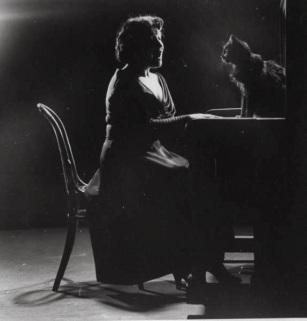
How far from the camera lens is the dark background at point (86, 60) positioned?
4.21m

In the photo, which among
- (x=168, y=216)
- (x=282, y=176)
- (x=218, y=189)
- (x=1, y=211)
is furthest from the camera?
(x=1, y=211)

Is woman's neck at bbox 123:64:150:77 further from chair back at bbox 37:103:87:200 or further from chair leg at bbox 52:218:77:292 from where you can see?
chair leg at bbox 52:218:77:292

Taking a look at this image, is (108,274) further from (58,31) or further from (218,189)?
(58,31)

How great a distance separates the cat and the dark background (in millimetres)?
2081

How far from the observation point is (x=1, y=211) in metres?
4.52

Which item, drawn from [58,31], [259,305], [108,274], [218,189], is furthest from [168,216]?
[58,31]

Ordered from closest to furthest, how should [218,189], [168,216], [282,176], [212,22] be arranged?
[282,176] < [218,189] < [168,216] < [212,22]

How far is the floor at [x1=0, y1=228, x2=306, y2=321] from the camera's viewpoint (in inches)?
A: 84.4

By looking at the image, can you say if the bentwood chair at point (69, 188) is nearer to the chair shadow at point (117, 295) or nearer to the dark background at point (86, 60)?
the chair shadow at point (117, 295)

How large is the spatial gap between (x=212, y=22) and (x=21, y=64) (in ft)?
4.64

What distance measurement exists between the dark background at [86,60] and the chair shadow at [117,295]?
1690 mm

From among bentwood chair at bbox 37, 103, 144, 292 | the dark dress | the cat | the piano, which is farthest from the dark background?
the piano

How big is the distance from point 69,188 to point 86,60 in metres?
1.75

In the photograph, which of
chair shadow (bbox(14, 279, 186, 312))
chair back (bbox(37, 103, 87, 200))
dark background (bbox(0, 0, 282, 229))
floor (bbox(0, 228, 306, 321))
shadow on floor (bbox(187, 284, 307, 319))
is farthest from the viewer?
dark background (bbox(0, 0, 282, 229))
